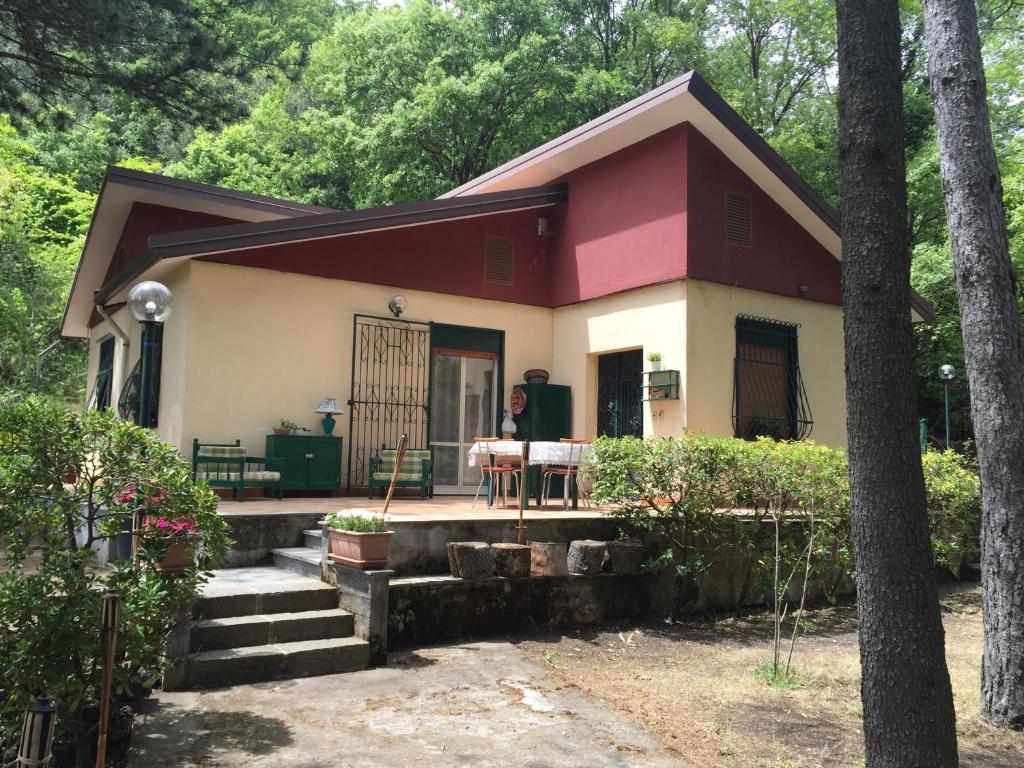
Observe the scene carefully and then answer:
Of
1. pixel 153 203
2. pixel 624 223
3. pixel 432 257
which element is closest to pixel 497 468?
pixel 432 257

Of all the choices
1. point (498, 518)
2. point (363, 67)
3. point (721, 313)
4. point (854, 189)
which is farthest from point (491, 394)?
point (363, 67)

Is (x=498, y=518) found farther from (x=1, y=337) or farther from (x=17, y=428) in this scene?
(x=1, y=337)

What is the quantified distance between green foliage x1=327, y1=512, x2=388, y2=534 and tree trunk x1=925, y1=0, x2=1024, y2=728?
157 inches

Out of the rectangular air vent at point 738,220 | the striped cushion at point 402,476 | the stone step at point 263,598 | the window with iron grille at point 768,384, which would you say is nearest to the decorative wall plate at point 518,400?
the striped cushion at point 402,476

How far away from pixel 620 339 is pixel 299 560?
5.22m

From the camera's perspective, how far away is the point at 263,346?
9.12 meters

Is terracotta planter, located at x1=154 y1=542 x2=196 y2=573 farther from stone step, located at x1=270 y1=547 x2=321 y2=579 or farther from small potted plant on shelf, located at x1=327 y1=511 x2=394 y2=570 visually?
stone step, located at x1=270 y1=547 x2=321 y2=579

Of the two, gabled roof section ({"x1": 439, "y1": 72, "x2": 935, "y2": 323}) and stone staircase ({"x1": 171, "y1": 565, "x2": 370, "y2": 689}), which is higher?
gabled roof section ({"x1": 439, "y1": 72, "x2": 935, "y2": 323})

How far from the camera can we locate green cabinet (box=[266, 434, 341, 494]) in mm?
8875

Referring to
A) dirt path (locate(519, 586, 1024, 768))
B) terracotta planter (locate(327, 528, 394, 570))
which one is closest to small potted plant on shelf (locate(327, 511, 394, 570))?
terracotta planter (locate(327, 528, 394, 570))

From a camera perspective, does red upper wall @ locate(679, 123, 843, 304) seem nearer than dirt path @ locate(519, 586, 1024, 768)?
No

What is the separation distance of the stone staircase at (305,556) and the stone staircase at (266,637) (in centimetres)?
33

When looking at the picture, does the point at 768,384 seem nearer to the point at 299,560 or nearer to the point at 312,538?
the point at 312,538

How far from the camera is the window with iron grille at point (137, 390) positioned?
9648mm
